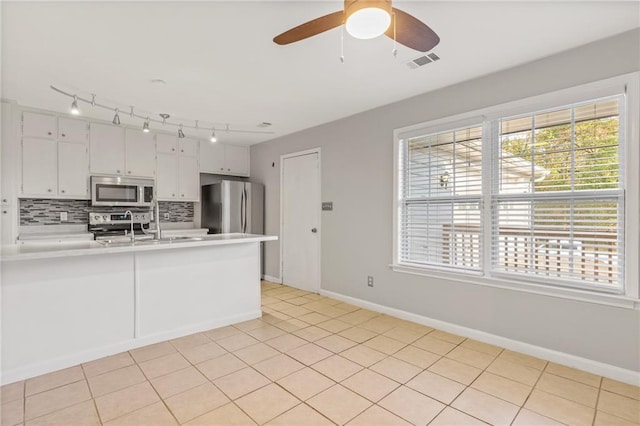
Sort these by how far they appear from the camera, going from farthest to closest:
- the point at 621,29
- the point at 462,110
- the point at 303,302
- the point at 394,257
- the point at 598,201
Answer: the point at 303,302 → the point at 394,257 → the point at 462,110 → the point at 598,201 → the point at 621,29

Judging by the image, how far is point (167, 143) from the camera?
4.97 meters

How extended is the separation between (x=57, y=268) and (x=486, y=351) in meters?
3.49

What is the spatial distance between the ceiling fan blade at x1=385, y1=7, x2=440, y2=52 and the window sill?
2071 mm

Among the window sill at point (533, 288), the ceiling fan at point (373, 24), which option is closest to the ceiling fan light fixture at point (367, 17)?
the ceiling fan at point (373, 24)

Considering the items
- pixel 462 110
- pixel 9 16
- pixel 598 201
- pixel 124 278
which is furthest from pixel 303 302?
pixel 9 16

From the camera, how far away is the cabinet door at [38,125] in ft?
12.4

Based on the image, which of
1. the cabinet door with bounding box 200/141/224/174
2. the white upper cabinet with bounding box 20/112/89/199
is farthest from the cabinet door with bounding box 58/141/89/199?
the cabinet door with bounding box 200/141/224/174

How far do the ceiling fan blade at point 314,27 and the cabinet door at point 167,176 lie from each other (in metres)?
3.75

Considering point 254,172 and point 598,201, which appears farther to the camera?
point 254,172

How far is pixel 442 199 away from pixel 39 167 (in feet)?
15.2

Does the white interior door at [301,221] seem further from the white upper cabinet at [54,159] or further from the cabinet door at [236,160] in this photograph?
the white upper cabinet at [54,159]

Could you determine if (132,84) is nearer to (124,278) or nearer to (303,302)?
(124,278)

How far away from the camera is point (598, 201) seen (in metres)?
2.41

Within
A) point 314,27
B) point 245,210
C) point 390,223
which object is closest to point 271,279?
point 245,210
